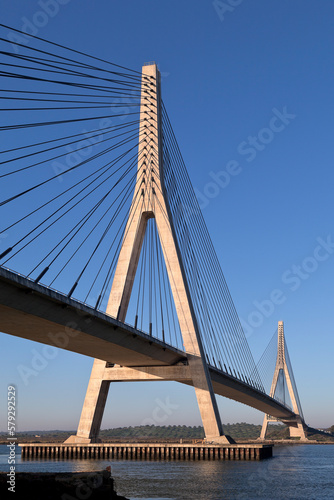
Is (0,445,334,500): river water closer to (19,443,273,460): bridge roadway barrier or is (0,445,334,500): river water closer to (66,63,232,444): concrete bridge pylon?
(19,443,273,460): bridge roadway barrier

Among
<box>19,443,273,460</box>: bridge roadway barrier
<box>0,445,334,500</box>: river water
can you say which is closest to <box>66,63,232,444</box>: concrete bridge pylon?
<box>19,443,273,460</box>: bridge roadway barrier

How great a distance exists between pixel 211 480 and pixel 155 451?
58.2 feet

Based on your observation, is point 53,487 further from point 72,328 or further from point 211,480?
point 72,328

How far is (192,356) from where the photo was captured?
1996 inches

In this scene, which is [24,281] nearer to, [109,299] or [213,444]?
[109,299]

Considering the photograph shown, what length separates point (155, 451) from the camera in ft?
173

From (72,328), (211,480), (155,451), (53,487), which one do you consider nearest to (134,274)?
(72,328)

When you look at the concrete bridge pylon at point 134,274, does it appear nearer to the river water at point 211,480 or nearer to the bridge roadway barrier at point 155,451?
the bridge roadway barrier at point 155,451

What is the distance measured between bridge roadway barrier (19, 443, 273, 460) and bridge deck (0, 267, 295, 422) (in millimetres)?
5746

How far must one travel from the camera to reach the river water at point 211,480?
31.3 meters

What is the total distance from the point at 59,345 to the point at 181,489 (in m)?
13.9

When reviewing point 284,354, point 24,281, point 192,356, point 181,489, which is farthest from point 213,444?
point 284,354

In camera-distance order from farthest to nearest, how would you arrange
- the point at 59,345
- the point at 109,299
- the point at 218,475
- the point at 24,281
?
the point at 109,299 → the point at 59,345 → the point at 218,475 → the point at 24,281

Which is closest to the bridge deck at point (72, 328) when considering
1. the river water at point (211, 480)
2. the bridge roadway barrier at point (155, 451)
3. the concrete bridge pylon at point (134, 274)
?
the concrete bridge pylon at point (134, 274)
